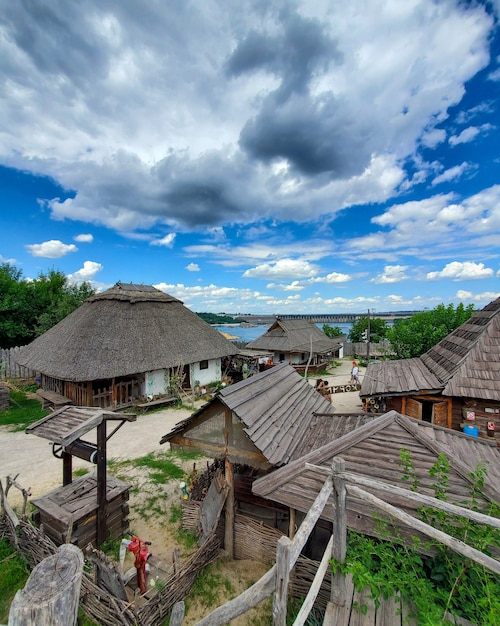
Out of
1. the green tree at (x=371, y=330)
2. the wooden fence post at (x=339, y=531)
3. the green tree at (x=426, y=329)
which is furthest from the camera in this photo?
the green tree at (x=371, y=330)

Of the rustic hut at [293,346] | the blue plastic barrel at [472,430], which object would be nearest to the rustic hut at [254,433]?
the blue plastic barrel at [472,430]

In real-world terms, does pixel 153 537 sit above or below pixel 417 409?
below

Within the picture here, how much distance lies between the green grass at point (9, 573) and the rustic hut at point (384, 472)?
493 centimetres

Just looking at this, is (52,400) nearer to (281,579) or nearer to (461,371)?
(281,579)

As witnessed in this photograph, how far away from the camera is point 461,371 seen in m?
10.9

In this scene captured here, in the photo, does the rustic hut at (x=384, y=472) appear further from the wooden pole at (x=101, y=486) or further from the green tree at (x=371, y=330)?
the green tree at (x=371, y=330)

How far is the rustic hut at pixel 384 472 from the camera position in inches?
161

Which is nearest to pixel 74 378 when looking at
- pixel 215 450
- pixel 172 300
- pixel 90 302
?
Result: pixel 90 302

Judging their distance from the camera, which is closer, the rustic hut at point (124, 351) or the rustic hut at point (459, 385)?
the rustic hut at point (459, 385)

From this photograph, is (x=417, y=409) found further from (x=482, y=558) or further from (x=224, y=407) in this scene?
(x=482, y=558)

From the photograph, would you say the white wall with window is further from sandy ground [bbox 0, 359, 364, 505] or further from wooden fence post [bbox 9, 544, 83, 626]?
wooden fence post [bbox 9, 544, 83, 626]

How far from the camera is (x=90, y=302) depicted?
Answer: 64.3 ft

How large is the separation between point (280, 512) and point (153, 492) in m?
4.35

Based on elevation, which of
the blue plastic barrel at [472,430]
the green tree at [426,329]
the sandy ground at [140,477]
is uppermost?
the green tree at [426,329]
